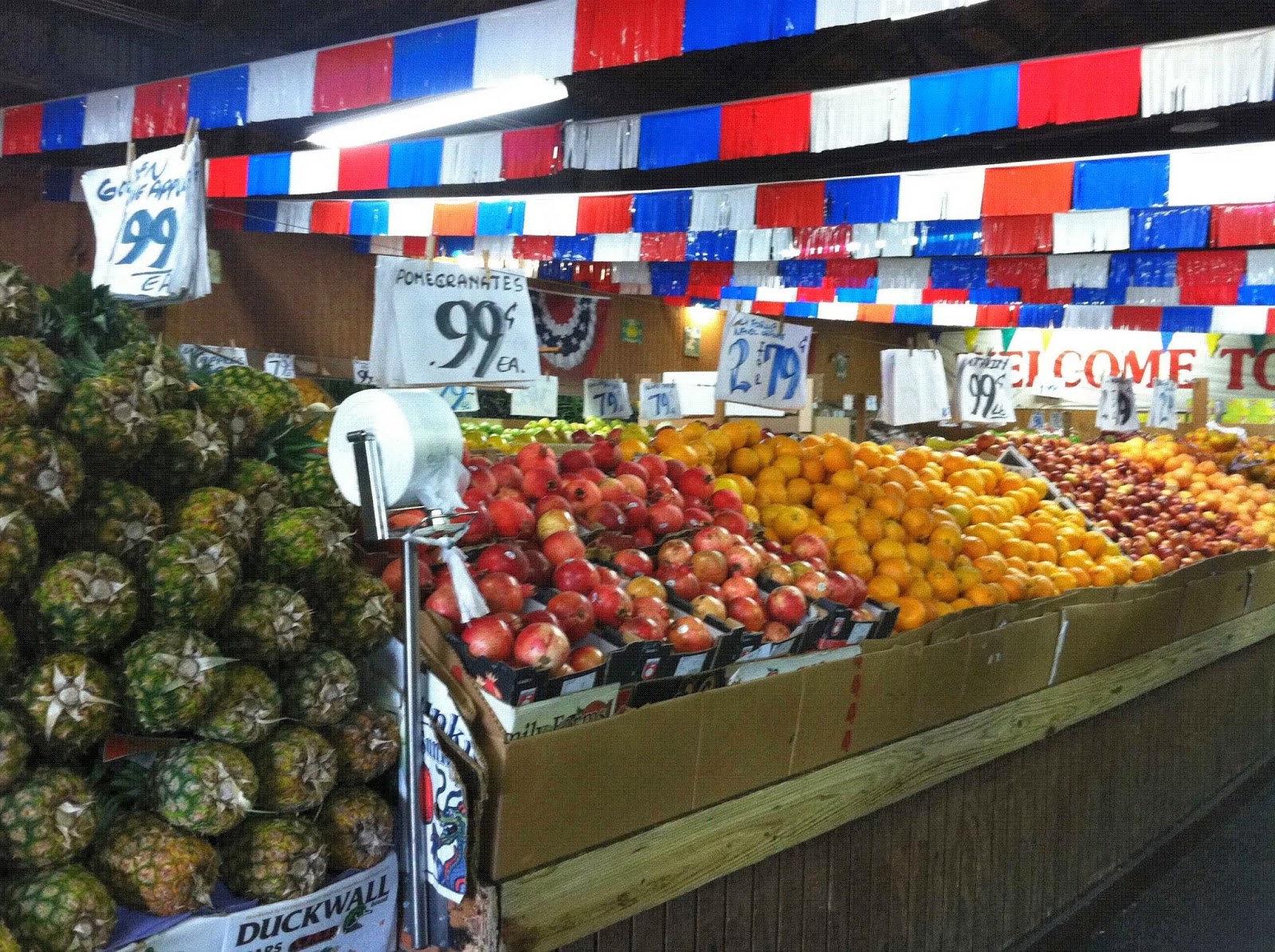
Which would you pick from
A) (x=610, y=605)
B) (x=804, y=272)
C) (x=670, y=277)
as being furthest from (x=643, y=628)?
(x=670, y=277)

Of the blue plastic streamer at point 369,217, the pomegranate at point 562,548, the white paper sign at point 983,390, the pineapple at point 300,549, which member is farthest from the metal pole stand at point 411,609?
the blue plastic streamer at point 369,217

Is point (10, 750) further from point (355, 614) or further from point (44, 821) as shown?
point (355, 614)

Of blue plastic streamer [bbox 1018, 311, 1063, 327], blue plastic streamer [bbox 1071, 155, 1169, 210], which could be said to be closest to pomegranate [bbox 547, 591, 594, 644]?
blue plastic streamer [bbox 1071, 155, 1169, 210]

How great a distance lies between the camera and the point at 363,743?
172 centimetres

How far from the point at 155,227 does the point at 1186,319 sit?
1251 centimetres

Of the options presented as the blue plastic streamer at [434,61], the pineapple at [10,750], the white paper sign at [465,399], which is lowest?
the pineapple at [10,750]

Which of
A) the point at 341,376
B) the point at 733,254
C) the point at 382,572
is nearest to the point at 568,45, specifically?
the point at 382,572

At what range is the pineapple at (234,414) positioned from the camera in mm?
1876

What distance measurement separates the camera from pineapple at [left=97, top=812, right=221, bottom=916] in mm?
1396

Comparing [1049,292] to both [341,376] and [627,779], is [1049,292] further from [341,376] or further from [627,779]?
[627,779]

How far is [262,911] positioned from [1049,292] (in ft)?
35.9

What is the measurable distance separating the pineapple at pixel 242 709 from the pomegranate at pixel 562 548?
2.49ft

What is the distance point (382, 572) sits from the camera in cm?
207

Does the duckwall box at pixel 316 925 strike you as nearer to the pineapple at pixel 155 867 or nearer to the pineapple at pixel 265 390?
the pineapple at pixel 155 867
